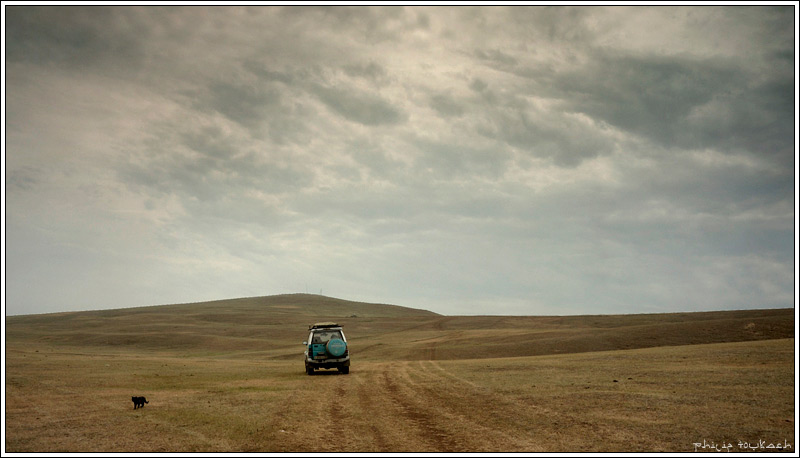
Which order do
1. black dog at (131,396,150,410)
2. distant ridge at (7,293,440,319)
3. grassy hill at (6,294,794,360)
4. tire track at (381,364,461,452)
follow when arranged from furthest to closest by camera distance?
distant ridge at (7,293,440,319), grassy hill at (6,294,794,360), black dog at (131,396,150,410), tire track at (381,364,461,452)

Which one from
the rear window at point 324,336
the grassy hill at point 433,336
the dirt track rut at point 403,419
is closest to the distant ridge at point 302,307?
the grassy hill at point 433,336

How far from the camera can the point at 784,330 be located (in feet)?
148

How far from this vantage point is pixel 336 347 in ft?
95.9

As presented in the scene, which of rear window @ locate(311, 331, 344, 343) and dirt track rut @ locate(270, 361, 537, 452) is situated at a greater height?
rear window @ locate(311, 331, 344, 343)

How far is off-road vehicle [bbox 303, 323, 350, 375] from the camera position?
29.1 metres

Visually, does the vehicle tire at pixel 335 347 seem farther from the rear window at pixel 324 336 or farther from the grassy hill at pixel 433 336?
the grassy hill at pixel 433 336

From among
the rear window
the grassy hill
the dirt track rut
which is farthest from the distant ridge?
the dirt track rut

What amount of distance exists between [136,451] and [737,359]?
88.4ft

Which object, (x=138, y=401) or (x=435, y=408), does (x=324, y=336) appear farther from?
(x=435, y=408)

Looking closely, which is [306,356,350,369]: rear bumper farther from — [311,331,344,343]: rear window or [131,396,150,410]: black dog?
[131,396,150,410]: black dog

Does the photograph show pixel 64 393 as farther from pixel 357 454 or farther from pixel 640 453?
pixel 640 453

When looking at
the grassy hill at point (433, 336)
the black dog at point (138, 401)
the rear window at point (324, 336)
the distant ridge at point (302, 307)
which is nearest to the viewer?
the black dog at point (138, 401)

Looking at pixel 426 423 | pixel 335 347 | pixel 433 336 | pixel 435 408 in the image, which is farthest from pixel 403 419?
pixel 433 336

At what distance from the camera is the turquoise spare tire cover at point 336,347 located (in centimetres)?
2909
